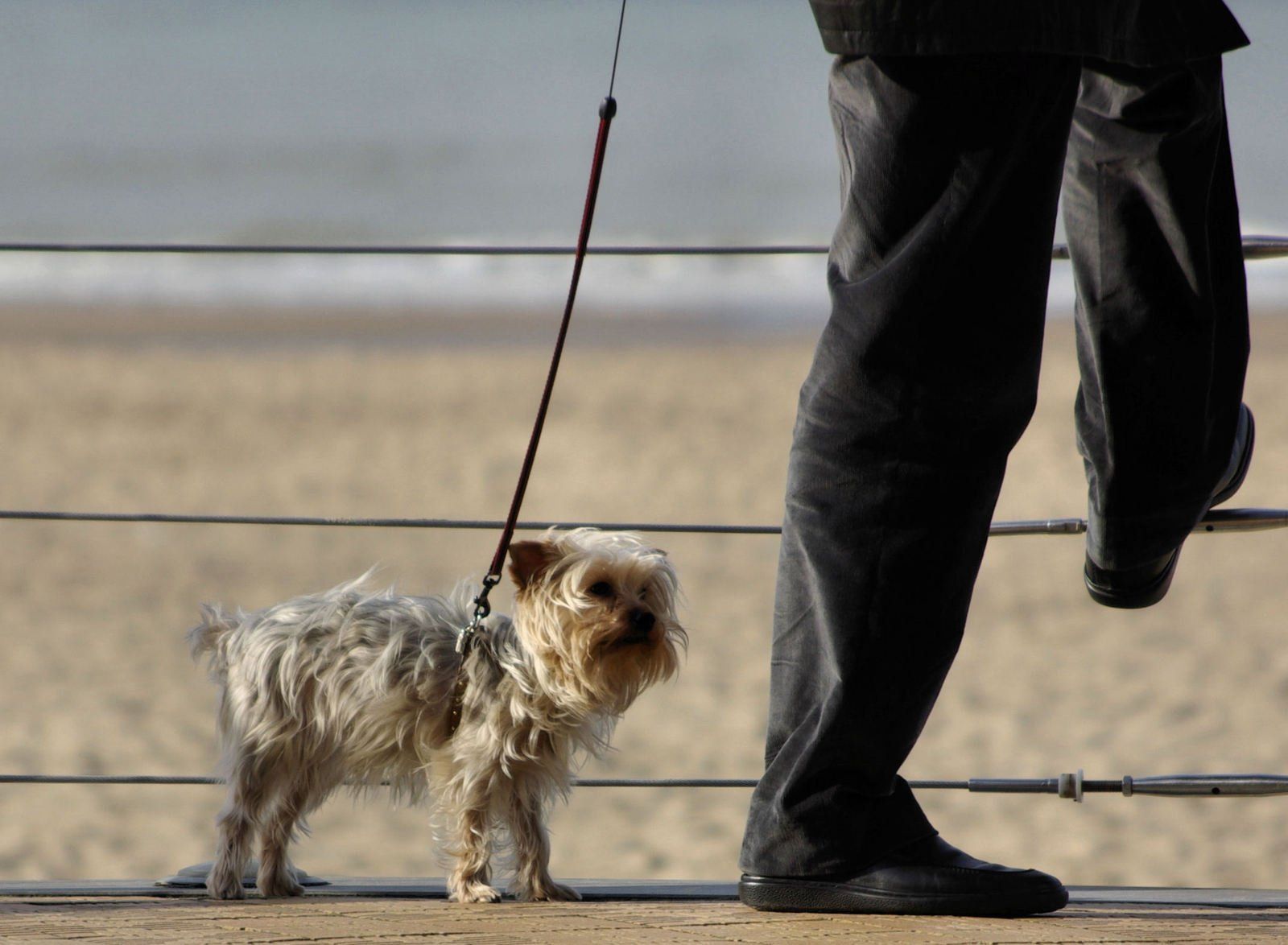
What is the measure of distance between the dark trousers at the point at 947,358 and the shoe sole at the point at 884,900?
0.02 m

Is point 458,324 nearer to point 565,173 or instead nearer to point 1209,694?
point 565,173

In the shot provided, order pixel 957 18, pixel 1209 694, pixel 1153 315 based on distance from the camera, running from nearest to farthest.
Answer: pixel 957 18 < pixel 1153 315 < pixel 1209 694

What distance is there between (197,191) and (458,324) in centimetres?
588

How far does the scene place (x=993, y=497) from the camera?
3.99ft

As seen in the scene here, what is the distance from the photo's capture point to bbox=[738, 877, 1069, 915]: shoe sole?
1210 mm

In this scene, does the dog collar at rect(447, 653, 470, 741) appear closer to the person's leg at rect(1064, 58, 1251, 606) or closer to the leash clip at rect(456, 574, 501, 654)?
the leash clip at rect(456, 574, 501, 654)

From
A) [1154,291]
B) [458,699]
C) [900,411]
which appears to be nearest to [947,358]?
[900,411]

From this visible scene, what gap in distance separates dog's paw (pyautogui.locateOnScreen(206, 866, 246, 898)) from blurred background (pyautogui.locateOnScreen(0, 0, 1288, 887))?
2570 millimetres

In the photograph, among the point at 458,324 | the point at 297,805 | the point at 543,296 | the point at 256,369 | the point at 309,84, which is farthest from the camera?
the point at 309,84

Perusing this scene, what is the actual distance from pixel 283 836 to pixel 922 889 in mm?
844

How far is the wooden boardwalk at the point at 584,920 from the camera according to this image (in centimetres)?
113

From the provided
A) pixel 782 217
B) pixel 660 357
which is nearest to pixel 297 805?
pixel 660 357

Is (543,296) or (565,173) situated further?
(565,173)

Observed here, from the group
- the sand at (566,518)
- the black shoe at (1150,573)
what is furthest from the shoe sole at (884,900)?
the sand at (566,518)
